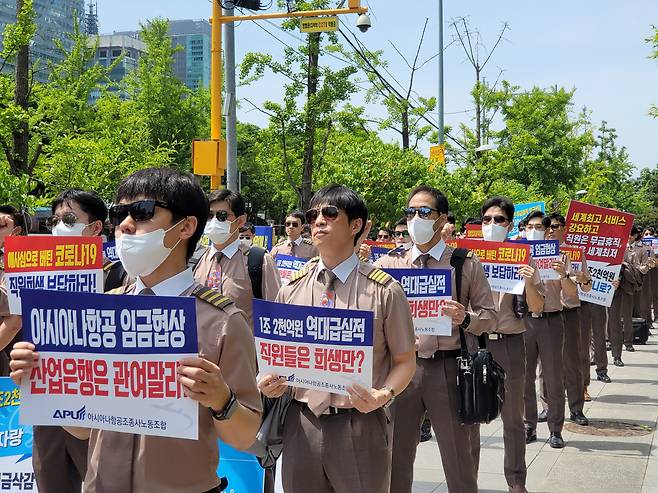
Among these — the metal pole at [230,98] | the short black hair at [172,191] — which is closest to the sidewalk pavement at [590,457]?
the short black hair at [172,191]

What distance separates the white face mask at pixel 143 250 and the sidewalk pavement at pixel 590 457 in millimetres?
4586

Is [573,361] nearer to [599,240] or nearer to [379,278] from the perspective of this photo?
[599,240]

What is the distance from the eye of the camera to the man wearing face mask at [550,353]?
337 inches

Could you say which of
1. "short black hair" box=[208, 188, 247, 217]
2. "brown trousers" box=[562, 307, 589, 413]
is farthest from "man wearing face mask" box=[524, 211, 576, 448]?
"short black hair" box=[208, 188, 247, 217]

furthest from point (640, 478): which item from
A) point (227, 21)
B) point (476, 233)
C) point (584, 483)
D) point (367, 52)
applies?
point (367, 52)

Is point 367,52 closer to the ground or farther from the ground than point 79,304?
farther from the ground

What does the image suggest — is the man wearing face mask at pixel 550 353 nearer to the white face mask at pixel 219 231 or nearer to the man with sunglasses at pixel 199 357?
the white face mask at pixel 219 231

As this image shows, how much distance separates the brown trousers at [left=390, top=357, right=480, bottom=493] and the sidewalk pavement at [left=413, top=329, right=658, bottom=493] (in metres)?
1.69

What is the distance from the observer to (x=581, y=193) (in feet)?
124

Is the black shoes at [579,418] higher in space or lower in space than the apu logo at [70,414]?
lower

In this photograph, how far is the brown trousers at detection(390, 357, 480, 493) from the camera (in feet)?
17.5

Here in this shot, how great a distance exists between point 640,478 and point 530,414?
4.54 ft

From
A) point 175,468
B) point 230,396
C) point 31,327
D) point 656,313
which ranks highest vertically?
point 31,327

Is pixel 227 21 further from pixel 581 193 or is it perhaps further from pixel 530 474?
pixel 581 193
